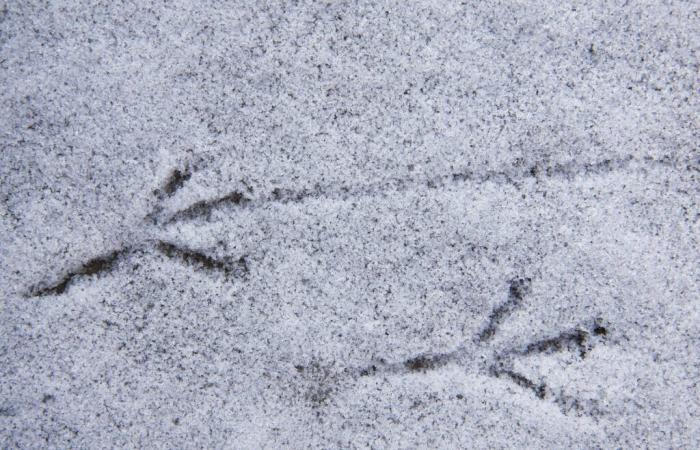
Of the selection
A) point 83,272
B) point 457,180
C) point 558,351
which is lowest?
point 83,272

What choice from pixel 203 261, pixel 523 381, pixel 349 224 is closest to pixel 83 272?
pixel 203 261

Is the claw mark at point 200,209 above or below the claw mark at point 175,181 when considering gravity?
below

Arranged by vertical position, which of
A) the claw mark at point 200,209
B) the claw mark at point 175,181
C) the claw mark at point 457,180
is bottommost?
the claw mark at point 200,209

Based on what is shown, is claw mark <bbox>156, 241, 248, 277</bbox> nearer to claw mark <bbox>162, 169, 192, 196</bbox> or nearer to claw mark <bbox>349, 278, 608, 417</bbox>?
claw mark <bbox>162, 169, 192, 196</bbox>

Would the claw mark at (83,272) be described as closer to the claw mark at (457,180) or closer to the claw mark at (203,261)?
the claw mark at (203,261)

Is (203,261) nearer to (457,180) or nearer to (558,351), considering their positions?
(457,180)

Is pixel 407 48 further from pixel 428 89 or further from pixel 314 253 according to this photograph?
pixel 314 253

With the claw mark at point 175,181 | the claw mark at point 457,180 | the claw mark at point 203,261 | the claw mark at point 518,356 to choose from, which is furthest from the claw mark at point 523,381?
the claw mark at point 175,181
